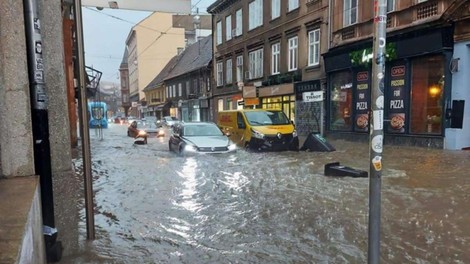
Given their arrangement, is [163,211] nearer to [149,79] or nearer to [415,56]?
[415,56]

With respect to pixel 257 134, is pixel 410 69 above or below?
above

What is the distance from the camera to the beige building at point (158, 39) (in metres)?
Answer: 60.7

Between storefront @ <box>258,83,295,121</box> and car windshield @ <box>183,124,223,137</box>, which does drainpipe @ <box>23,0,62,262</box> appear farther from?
storefront @ <box>258,83,295,121</box>

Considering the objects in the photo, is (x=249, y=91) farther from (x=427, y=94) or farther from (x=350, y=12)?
(x=427, y=94)

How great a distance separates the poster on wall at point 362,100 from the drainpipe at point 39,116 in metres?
15.0

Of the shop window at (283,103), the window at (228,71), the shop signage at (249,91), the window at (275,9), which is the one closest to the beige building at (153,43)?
the window at (228,71)

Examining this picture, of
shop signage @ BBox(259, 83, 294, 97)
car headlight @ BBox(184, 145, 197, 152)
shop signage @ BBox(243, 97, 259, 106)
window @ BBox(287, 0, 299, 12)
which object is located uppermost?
window @ BBox(287, 0, 299, 12)

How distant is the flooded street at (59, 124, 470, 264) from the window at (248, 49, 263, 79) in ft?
53.7

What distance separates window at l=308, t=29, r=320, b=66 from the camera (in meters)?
20.7

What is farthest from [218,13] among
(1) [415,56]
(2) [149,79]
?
(2) [149,79]

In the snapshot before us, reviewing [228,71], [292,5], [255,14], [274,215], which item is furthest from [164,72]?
[274,215]

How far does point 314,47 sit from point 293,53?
85.6 inches

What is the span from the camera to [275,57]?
2509 centimetres

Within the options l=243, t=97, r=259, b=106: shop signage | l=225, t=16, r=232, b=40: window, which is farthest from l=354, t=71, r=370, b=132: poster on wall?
l=225, t=16, r=232, b=40: window
